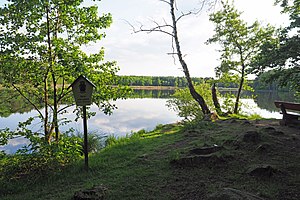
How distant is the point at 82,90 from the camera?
4793mm

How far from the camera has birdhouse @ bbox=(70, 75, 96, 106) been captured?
4750 millimetres

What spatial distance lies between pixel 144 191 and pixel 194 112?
10428mm

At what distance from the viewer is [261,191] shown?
318 centimetres

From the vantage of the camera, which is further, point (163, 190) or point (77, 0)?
point (77, 0)

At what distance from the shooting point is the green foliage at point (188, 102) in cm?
1380

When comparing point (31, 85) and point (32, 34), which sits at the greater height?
point (32, 34)

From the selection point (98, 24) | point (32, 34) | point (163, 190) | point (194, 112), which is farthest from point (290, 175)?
point (194, 112)

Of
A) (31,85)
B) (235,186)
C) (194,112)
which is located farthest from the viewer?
(194,112)

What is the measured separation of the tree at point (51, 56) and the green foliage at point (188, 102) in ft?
28.6

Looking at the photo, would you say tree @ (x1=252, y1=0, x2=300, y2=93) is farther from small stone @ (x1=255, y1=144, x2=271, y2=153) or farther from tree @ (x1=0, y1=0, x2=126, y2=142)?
tree @ (x1=0, y1=0, x2=126, y2=142)

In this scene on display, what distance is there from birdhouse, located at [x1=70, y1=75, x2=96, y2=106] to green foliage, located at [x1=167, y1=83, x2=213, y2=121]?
9.38m

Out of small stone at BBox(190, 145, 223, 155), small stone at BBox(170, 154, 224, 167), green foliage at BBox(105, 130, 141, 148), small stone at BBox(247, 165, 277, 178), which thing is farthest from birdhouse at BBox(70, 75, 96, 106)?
small stone at BBox(247, 165, 277, 178)

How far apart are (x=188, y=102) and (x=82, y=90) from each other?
33.5 ft

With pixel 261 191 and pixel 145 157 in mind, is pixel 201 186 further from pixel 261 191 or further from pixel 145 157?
pixel 145 157
